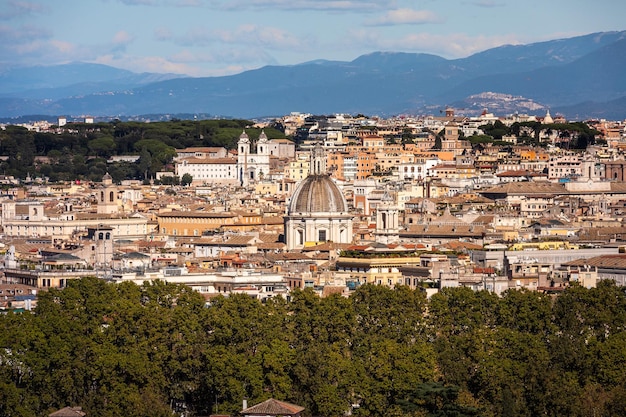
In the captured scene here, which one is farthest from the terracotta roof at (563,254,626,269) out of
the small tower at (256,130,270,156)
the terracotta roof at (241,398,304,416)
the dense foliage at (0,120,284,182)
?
the dense foliage at (0,120,284,182)

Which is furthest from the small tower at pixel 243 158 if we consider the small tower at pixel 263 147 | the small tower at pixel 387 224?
the small tower at pixel 387 224

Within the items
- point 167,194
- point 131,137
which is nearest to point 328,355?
point 167,194

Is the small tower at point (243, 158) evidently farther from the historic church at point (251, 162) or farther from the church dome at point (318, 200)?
the church dome at point (318, 200)

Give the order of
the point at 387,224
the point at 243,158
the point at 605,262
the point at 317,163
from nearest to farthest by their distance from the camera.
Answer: the point at 605,262, the point at 387,224, the point at 317,163, the point at 243,158

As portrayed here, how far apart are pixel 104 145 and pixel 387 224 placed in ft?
247

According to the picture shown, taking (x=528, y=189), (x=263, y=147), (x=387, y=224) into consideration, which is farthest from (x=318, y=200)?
(x=263, y=147)

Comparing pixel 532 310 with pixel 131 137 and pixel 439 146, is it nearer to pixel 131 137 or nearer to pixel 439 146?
pixel 439 146

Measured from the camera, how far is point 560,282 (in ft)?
180

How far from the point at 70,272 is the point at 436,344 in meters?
15.5

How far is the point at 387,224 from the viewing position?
7362cm

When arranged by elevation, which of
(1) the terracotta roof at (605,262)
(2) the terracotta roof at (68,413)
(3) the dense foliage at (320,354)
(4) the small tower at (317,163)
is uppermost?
(4) the small tower at (317,163)

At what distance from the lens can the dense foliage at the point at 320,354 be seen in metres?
40.4

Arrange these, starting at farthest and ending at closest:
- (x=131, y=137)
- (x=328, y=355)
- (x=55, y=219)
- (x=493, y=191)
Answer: (x=131, y=137) < (x=493, y=191) < (x=55, y=219) < (x=328, y=355)

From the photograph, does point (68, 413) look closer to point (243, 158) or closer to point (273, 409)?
point (273, 409)
